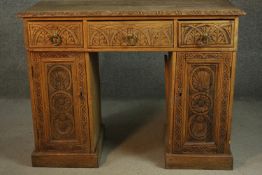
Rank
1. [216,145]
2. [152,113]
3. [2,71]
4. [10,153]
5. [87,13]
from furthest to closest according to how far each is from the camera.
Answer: [2,71] < [152,113] < [10,153] < [216,145] < [87,13]

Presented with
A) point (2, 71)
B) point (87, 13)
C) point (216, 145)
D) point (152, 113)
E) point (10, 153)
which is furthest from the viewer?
point (2, 71)

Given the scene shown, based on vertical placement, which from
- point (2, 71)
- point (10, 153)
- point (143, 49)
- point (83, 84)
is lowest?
point (10, 153)

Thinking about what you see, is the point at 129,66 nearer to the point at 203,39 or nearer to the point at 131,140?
the point at 131,140

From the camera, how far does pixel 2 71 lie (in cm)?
350

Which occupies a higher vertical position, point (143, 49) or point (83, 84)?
point (143, 49)

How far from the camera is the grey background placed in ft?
10.9

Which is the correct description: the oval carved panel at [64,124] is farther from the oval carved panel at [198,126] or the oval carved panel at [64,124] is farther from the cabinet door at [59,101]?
the oval carved panel at [198,126]

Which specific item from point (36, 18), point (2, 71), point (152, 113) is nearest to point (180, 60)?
point (36, 18)

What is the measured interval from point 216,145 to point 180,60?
507 millimetres

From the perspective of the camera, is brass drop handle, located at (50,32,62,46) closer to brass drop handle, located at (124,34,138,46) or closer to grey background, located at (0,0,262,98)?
brass drop handle, located at (124,34,138,46)

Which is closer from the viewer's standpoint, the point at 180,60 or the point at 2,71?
the point at 180,60

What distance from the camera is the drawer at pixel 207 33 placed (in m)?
2.24

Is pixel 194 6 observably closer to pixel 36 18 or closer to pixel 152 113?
pixel 36 18

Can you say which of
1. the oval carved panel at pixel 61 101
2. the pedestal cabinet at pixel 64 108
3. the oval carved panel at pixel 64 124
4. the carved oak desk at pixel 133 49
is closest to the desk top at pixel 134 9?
the carved oak desk at pixel 133 49
